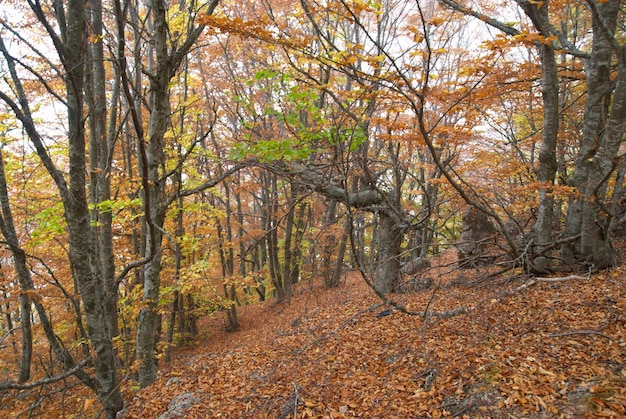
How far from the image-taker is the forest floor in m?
2.97

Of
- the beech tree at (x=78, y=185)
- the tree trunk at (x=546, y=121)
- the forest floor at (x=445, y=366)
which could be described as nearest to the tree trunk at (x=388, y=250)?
the forest floor at (x=445, y=366)

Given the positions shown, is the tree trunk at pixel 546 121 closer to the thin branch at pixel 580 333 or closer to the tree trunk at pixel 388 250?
the thin branch at pixel 580 333

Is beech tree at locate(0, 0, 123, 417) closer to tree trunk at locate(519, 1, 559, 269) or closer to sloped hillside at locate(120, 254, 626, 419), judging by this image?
sloped hillside at locate(120, 254, 626, 419)

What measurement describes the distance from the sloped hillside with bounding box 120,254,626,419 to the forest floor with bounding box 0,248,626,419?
12mm

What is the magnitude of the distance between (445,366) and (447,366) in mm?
22

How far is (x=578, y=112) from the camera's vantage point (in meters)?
8.65

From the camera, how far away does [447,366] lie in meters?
3.69

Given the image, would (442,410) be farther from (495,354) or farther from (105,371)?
(105,371)

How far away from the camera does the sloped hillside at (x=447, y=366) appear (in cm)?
297

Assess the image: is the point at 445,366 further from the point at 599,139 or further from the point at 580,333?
the point at 599,139

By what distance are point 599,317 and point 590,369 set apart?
104 cm

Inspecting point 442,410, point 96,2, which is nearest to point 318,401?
point 442,410

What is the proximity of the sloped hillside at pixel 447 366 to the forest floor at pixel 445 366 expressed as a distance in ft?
0.04

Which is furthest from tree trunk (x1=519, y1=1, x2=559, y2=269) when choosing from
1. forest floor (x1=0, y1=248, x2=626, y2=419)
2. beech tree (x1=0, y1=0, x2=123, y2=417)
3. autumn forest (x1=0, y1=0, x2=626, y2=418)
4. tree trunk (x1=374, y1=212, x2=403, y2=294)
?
beech tree (x1=0, y1=0, x2=123, y2=417)
